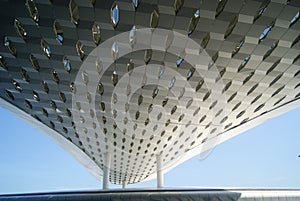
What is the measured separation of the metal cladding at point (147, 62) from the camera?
569 inches

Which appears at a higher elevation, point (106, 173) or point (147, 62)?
point (147, 62)

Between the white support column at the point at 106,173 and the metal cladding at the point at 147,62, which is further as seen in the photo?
the white support column at the point at 106,173

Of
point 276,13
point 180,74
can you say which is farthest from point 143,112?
point 276,13

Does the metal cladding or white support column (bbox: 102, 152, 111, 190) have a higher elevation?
the metal cladding

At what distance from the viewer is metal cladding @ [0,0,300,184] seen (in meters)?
14.4

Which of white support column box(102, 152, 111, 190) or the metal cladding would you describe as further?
white support column box(102, 152, 111, 190)

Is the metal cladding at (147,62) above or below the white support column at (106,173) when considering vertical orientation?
above

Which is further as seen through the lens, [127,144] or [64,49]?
[127,144]

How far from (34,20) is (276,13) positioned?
14358 mm

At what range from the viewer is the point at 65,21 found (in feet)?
48.8

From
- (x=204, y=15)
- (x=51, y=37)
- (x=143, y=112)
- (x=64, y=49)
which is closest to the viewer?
(x=204, y=15)

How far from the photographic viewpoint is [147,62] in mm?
19375

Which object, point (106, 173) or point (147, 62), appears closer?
point (147, 62)

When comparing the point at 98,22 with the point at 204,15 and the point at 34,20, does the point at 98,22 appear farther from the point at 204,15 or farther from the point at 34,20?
the point at 204,15
